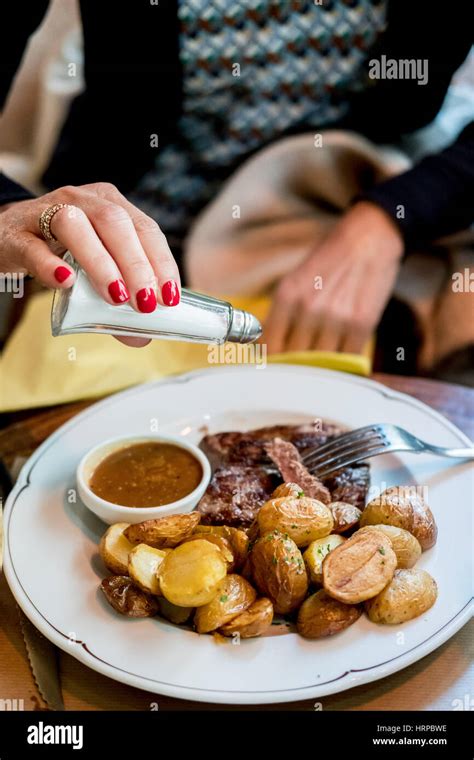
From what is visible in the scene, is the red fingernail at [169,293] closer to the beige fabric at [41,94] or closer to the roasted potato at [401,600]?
the roasted potato at [401,600]

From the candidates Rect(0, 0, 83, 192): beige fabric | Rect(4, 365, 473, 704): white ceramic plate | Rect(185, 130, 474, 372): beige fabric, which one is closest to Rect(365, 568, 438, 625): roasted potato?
Rect(4, 365, 473, 704): white ceramic plate

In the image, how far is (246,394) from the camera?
4.26 ft

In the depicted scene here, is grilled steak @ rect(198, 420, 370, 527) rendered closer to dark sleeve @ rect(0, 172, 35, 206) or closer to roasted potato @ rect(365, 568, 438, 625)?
roasted potato @ rect(365, 568, 438, 625)

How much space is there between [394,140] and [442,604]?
1204 mm

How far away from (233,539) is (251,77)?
1156 millimetres

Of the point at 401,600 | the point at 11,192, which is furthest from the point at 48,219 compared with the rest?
the point at 401,600

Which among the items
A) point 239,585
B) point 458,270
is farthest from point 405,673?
point 458,270

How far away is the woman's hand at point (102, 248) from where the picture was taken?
2.81 ft

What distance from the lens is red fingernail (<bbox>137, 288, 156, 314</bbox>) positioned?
33.6 inches

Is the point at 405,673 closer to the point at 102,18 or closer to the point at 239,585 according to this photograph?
the point at 239,585

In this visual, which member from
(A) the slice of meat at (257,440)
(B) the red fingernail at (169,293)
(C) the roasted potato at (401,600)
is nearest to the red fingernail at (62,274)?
(B) the red fingernail at (169,293)

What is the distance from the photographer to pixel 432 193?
1616mm

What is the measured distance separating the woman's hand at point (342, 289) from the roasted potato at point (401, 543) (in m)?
0.67

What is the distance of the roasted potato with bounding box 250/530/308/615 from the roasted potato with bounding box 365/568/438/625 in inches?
3.1
